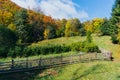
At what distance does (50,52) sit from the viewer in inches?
2475

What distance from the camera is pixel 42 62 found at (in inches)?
1569

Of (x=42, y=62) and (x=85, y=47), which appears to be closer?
(x=42, y=62)

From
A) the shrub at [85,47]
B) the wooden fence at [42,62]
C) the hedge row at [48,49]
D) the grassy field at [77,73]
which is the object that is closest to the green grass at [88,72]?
the grassy field at [77,73]

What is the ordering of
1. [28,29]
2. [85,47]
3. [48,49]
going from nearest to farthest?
[85,47]
[48,49]
[28,29]

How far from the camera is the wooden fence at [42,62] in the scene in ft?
121

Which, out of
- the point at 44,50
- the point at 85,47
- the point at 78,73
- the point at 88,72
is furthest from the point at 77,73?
the point at 44,50

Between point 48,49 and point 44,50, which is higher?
point 48,49

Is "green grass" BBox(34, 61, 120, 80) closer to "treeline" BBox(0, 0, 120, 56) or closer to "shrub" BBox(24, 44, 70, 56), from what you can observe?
"shrub" BBox(24, 44, 70, 56)

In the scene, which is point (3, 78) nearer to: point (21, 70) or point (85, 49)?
point (21, 70)

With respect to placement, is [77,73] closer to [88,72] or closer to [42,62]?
[88,72]

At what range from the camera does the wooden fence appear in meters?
36.8

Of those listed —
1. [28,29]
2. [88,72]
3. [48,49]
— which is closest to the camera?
[88,72]

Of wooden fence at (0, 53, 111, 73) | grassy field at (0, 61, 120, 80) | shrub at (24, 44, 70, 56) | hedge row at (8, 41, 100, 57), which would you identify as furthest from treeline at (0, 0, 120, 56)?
grassy field at (0, 61, 120, 80)

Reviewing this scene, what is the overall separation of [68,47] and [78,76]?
95.2 feet
